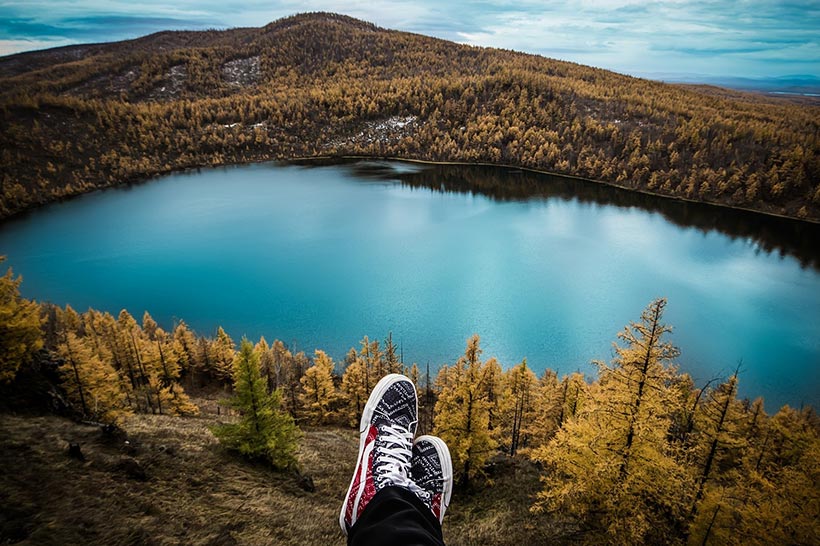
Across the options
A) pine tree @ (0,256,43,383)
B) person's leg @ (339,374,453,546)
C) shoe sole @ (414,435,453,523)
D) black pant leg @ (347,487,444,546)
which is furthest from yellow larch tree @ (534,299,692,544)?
pine tree @ (0,256,43,383)

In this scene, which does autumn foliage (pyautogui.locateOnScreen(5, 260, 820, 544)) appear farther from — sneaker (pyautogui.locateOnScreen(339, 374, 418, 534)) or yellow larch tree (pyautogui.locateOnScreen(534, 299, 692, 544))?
sneaker (pyautogui.locateOnScreen(339, 374, 418, 534))

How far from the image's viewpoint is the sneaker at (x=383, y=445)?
6.26m

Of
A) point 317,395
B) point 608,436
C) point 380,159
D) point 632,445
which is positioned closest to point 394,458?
point 608,436

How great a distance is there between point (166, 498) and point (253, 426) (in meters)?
4.57

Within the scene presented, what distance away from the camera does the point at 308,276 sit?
200 feet

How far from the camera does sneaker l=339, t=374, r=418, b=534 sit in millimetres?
→ 6258

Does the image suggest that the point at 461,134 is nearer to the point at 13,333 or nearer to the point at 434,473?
the point at 13,333

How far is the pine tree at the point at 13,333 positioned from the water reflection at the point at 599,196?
318ft

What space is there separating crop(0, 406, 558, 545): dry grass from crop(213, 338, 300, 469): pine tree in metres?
0.58

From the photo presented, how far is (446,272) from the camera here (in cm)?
6188

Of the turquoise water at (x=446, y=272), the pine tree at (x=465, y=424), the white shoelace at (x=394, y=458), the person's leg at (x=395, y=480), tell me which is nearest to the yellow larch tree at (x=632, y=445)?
the person's leg at (x=395, y=480)

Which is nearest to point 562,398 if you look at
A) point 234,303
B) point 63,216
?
→ point 234,303

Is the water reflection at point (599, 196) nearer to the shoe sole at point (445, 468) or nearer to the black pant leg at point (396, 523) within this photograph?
the shoe sole at point (445, 468)

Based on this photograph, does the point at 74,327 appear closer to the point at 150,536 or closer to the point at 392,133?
the point at 150,536
